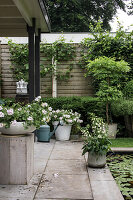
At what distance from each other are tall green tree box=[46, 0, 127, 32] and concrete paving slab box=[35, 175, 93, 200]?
442 inches

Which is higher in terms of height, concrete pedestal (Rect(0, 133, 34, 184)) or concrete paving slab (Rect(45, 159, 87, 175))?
concrete pedestal (Rect(0, 133, 34, 184))

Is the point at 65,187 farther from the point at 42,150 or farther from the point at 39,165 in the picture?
the point at 42,150

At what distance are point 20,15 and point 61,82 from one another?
3.51 metres

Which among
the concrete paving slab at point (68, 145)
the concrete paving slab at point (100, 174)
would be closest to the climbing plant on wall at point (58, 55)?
the concrete paving slab at point (68, 145)

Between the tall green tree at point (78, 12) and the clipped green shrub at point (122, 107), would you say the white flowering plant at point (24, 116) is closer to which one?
the clipped green shrub at point (122, 107)

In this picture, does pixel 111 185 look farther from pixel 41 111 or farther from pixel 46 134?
pixel 46 134

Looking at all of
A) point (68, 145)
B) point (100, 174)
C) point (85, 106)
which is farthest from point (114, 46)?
point (100, 174)

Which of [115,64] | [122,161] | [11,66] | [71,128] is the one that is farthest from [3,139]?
[11,66]

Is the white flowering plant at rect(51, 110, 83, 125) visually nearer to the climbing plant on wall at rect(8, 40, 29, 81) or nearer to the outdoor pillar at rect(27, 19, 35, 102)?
the outdoor pillar at rect(27, 19, 35, 102)

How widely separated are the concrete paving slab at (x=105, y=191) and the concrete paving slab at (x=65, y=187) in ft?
0.18

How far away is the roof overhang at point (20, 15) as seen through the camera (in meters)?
3.59

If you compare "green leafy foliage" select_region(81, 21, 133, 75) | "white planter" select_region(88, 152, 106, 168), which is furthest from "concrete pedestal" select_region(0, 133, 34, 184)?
"green leafy foliage" select_region(81, 21, 133, 75)

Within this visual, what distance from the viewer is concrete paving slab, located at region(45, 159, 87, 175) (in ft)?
9.92

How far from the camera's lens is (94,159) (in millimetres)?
3152
